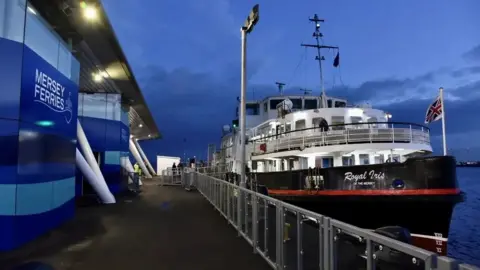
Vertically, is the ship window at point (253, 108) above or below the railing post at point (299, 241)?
above

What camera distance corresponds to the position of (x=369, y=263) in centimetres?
282

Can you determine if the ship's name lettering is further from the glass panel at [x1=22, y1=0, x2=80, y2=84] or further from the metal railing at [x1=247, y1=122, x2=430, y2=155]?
the glass panel at [x1=22, y1=0, x2=80, y2=84]

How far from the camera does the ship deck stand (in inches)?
221

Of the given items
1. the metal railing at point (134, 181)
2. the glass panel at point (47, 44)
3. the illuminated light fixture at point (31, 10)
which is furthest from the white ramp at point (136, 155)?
the illuminated light fixture at point (31, 10)

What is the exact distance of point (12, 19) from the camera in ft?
21.5

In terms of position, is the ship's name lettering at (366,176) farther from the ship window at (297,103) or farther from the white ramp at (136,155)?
the white ramp at (136,155)

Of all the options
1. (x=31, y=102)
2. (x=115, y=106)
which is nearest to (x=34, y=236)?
(x=31, y=102)

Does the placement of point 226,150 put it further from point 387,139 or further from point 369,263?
point 369,263

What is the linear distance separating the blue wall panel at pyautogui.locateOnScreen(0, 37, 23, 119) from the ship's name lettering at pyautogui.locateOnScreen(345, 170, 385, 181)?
25.6 ft

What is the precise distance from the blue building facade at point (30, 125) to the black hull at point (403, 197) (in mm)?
7012

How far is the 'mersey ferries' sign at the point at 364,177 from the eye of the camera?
→ 9.13m

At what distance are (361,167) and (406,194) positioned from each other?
128 cm

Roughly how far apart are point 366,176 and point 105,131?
12.4 meters

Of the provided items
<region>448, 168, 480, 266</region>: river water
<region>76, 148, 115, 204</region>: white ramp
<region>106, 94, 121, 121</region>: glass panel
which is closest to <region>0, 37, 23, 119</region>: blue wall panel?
<region>76, 148, 115, 204</region>: white ramp
